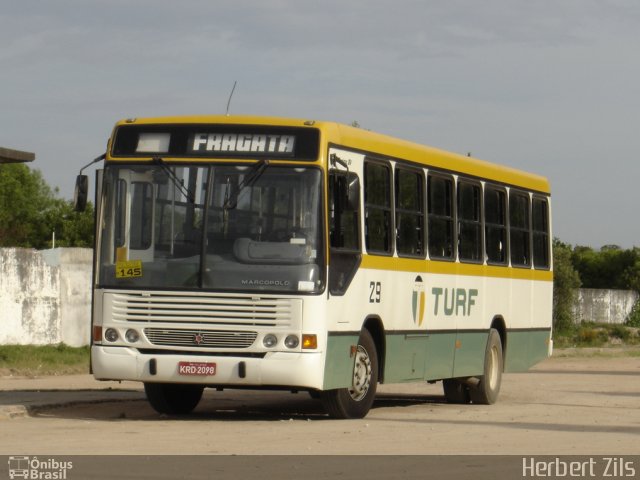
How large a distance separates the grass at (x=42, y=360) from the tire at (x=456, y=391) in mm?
9452

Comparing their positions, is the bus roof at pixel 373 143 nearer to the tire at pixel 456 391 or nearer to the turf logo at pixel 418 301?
the turf logo at pixel 418 301

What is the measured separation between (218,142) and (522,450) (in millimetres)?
5010

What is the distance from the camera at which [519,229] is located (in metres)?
22.0

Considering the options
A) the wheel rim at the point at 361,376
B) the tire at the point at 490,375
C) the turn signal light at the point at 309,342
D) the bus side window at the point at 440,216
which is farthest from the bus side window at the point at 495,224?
the turn signal light at the point at 309,342

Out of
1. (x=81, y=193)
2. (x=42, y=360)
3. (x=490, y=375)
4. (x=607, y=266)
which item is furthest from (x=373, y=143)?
(x=607, y=266)

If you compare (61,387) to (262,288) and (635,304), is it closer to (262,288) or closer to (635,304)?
(262,288)

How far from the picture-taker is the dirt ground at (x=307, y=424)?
42.9 ft

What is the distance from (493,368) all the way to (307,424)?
5738 millimetres

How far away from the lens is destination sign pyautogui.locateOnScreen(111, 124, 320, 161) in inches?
622

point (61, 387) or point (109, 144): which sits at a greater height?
point (109, 144)

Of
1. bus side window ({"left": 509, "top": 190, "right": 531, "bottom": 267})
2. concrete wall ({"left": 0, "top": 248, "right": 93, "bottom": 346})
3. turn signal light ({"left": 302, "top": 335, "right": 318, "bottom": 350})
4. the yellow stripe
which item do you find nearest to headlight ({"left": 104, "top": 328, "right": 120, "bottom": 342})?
turn signal light ({"left": 302, "top": 335, "right": 318, "bottom": 350})

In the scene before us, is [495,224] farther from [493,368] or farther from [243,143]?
[243,143]
